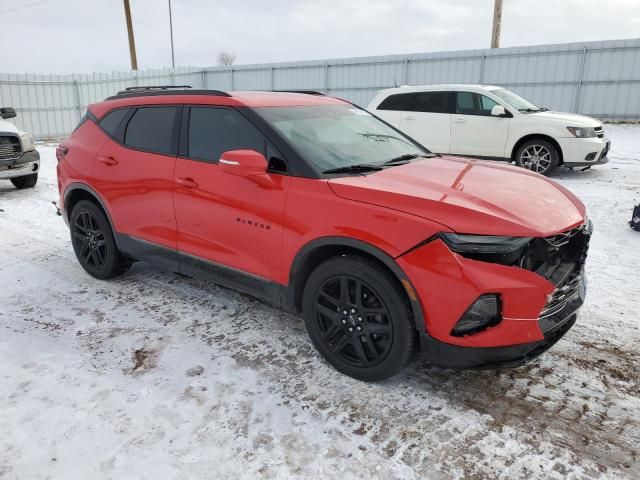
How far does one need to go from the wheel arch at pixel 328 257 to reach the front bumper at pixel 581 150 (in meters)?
7.56

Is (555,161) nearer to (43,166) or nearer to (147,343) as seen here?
(147,343)

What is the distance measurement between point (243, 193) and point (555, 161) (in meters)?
7.61

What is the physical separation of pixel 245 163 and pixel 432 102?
7.96 meters

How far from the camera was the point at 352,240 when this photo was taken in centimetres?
285

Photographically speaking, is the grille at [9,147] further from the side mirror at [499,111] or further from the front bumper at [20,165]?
the side mirror at [499,111]

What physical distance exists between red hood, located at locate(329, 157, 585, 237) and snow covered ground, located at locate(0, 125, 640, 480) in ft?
3.42

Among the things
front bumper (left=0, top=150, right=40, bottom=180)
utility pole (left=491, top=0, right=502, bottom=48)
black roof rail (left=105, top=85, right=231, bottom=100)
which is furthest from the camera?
utility pole (left=491, top=0, right=502, bottom=48)

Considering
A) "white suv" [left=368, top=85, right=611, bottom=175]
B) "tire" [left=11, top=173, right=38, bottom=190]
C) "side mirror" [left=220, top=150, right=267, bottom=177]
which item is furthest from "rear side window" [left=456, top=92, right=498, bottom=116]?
"tire" [left=11, top=173, right=38, bottom=190]

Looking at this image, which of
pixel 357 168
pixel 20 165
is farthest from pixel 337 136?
pixel 20 165

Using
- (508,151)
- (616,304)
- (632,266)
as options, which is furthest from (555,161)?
(616,304)

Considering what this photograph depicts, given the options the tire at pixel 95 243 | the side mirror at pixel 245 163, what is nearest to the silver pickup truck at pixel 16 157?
the tire at pixel 95 243

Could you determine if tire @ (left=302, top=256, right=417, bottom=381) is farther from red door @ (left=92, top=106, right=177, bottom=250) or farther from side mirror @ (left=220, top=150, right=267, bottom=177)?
red door @ (left=92, top=106, right=177, bottom=250)

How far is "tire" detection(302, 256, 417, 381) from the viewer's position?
9.11ft

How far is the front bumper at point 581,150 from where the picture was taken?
8938 mm
